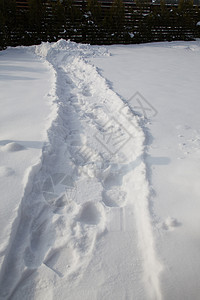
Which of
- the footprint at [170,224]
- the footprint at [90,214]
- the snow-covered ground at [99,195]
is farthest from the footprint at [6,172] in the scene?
the footprint at [170,224]

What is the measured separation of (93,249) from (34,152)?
0.99m

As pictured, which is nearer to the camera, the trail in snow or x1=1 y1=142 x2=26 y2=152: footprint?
the trail in snow

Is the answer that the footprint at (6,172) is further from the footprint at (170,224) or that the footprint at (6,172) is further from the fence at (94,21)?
the fence at (94,21)

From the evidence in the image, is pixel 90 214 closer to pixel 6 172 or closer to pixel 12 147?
pixel 6 172

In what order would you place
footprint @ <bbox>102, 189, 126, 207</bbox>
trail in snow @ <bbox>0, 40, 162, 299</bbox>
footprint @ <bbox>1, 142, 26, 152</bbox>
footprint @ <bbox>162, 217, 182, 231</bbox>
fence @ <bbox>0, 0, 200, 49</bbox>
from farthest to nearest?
fence @ <bbox>0, 0, 200, 49</bbox> → footprint @ <bbox>1, 142, 26, 152</bbox> → footprint @ <bbox>102, 189, 126, 207</bbox> → footprint @ <bbox>162, 217, 182, 231</bbox> → trail in snow @ <bbox>0, 40, 162, 299</bbox>

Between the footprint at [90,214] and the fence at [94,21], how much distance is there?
8175 millimetres

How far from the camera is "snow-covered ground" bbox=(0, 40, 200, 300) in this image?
1046 millimetres

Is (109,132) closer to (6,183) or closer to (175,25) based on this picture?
(6,183)

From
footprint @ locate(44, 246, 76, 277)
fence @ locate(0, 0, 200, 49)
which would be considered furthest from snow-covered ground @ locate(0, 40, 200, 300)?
fence @ locate(0, 0, 200, 49)

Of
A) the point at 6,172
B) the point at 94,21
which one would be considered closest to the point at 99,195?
the point at 6,172

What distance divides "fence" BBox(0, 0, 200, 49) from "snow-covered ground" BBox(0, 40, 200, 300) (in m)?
6.47

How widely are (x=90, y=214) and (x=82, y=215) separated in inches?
2.1

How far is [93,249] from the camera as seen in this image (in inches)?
46.7

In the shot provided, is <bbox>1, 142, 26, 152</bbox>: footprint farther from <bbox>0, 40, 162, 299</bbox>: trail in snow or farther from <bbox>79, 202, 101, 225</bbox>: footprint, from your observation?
<bbox>79, 202, 101, 225</bbox>: footprint
